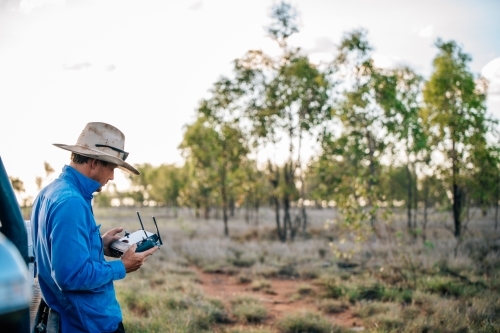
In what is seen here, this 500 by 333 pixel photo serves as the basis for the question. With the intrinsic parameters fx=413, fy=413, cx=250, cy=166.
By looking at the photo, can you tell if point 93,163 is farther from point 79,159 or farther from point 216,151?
point 216,151

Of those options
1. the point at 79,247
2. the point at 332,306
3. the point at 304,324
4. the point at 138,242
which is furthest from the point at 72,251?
the point at 332,306

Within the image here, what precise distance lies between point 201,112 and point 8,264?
18.8 metres

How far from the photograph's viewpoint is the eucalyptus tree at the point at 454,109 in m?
14.3

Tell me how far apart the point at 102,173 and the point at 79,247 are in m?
0.63

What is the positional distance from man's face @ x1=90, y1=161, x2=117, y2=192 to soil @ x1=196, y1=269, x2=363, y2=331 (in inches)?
185

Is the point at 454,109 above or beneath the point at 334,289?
above

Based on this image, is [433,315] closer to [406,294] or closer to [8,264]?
[406,294]

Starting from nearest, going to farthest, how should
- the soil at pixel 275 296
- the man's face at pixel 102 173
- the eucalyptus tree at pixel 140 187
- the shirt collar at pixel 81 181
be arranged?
the shirt collar at pixel 81 181
the man's face at pixel 102 173
the soil at pixel 275 296
the eucalyptus tree at pixel 140 187

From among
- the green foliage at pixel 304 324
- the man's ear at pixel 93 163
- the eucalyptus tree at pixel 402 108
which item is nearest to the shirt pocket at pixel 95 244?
the man's ear at pixel 93 163

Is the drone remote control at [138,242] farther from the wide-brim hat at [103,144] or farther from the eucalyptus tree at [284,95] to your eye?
the eucalyptus tree at [284,95]

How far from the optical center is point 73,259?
2412 mm

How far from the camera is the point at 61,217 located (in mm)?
2439

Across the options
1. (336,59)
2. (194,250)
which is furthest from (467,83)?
(194,250)

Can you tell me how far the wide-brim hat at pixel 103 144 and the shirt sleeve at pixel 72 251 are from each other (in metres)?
0.41
